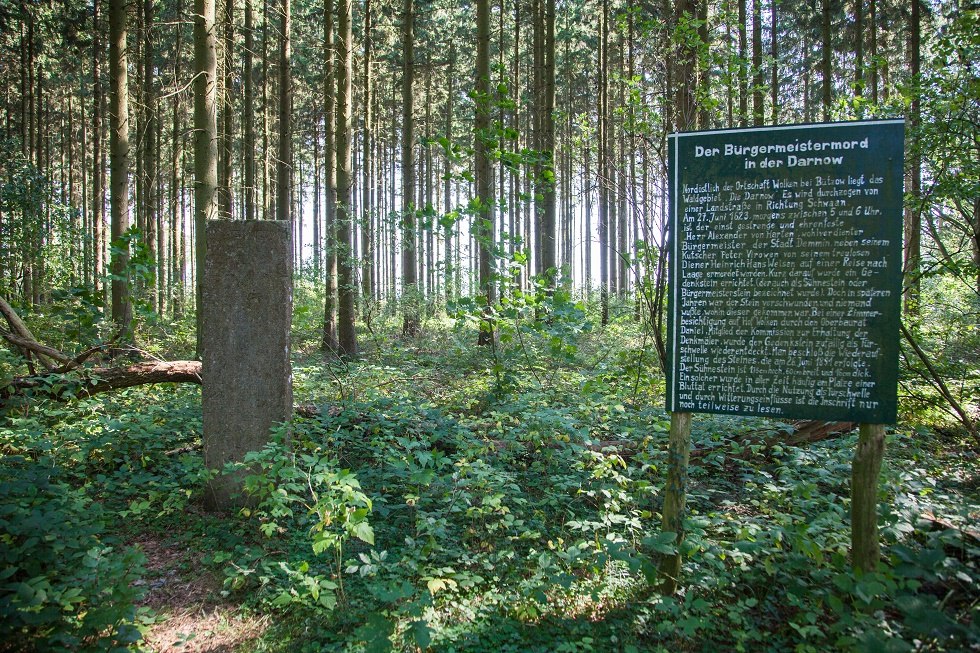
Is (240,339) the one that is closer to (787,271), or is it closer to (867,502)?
(787,271)

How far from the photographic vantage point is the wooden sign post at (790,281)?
3291 mm

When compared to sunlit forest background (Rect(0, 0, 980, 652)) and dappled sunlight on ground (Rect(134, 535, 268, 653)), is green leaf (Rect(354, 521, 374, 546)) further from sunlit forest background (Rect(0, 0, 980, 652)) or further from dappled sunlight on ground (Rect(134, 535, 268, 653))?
dappled sunlight on ground (Rect(134, 535, 268, 653))

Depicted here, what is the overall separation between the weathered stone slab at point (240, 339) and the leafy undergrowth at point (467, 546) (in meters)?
0.39

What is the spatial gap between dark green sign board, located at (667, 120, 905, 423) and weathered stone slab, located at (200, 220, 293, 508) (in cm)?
325

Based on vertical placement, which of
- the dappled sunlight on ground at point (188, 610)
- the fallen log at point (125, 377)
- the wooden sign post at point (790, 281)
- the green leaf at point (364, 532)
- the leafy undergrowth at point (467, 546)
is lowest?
the dappled sunlight on ground at point (188, 610)

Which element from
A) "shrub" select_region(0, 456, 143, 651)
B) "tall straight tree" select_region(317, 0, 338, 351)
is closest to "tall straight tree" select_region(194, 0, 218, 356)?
"tall straight tree" select_region(317, 0, 338, 351)

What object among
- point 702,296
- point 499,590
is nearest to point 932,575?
point 702,296

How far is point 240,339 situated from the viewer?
470cm

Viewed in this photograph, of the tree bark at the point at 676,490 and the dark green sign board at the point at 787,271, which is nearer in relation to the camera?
the dark green sign board at the point at 787,271

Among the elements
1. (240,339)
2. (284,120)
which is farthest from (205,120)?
(240,339)

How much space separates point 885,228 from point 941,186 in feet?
11.1

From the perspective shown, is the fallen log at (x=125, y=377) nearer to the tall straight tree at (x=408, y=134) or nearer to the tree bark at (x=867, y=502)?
the tree bark at (x=867, y=502)

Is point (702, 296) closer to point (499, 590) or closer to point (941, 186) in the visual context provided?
point (499, 590)

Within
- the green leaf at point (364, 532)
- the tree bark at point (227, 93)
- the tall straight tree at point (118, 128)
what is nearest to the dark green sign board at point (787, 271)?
the green leaf at point (364, 532)
